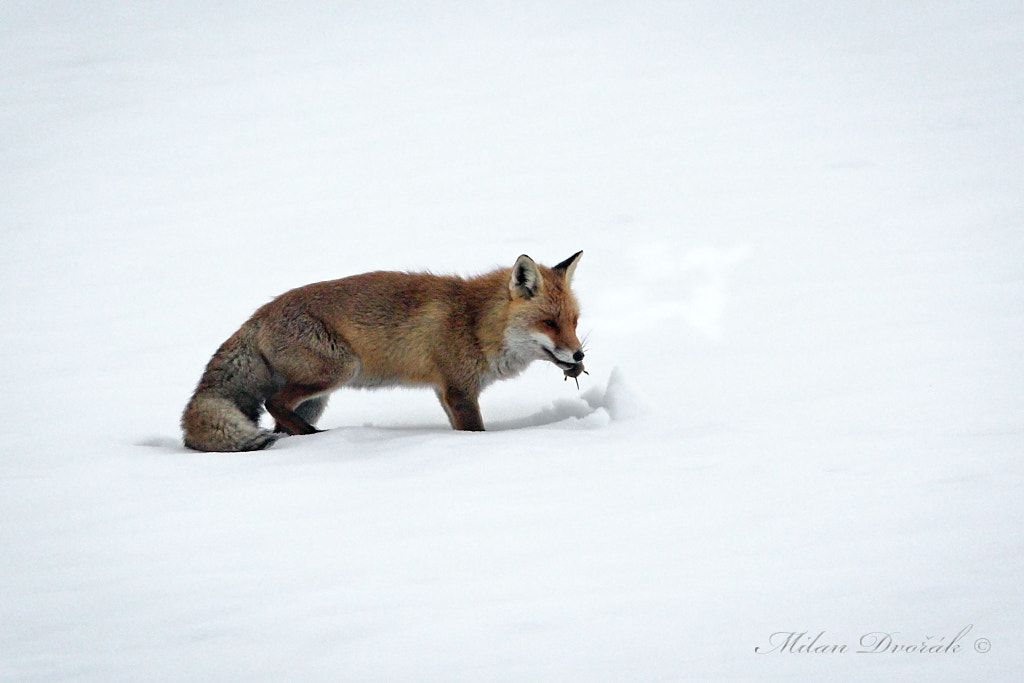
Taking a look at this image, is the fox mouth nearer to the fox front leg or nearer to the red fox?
the red fox

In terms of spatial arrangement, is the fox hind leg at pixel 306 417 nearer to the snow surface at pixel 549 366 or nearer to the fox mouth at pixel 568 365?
the snow surface at pixel 549 366

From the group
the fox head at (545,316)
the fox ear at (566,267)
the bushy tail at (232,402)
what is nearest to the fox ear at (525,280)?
the fox head at (545,316)

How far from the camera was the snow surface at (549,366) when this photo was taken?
2891 mm

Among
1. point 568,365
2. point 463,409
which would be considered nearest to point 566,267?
point 568,365

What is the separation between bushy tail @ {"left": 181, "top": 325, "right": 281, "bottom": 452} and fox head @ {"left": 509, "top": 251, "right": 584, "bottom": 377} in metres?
1.35

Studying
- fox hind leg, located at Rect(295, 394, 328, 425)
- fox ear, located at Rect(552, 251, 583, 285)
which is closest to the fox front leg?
fox hind leg, located at Rect(295, 394, 328, 425)

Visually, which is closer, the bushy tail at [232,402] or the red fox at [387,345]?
the bushy tail at [232,402]

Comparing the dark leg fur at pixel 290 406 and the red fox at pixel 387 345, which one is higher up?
the red fox at pixel 387 345

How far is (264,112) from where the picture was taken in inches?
475

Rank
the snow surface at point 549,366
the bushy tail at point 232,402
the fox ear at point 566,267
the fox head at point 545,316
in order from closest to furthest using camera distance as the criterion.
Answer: the snow surface at point 549,366 < the bushy tail at point 232,402 < the fox head at point 545,316 < the fox ear at point 566,267

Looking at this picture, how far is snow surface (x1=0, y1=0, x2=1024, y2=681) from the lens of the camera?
2.89 m

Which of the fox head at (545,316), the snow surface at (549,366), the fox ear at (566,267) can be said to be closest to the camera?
the snow surface at (549,366)

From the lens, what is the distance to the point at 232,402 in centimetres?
466

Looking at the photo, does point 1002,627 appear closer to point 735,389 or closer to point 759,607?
point 759,607
